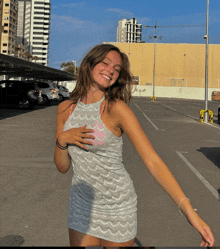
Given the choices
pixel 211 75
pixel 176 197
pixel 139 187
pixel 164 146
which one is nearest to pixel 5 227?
pixel 139 187

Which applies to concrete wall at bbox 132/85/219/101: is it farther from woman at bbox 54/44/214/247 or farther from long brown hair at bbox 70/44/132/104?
woman at bbox 54/44/214/247

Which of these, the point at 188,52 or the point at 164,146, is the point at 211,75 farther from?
the point at 164,146

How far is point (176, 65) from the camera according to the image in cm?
10581

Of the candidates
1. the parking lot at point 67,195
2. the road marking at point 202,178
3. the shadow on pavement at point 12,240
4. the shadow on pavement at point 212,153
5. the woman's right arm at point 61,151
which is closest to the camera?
the woman's right arm at point 61,151

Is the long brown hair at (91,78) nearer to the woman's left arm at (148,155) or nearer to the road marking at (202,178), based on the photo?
the woman's left arm at (148,155)

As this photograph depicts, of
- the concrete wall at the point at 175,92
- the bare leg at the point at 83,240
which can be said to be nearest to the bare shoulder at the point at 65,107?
the bare leg at the point at 83,240

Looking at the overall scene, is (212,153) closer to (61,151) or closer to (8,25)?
(61,151)

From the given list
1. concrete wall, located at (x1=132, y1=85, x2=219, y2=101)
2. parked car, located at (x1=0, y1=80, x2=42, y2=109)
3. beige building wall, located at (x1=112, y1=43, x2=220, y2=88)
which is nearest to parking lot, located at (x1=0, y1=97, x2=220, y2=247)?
parked car, located at (x1=0, y1=80, x2=42, y2=109)

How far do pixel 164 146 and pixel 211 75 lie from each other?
94666 mm

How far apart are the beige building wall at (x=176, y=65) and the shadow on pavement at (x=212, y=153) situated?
91.8 metres

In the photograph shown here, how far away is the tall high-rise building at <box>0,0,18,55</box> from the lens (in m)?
153

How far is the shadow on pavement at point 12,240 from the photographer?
14.8 feet

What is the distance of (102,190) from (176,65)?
106 metres

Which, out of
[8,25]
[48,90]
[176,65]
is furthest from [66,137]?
[8,25]
